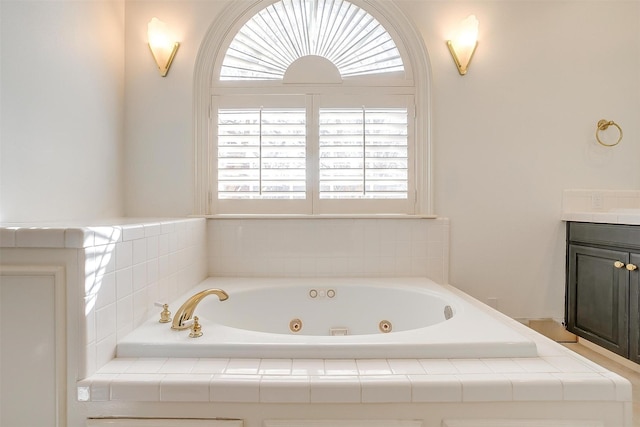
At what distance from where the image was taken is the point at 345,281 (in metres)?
2.06

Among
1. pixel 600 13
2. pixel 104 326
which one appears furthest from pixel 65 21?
pixel 600 13

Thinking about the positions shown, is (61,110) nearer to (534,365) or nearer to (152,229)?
(152,229)

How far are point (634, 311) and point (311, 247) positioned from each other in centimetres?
167

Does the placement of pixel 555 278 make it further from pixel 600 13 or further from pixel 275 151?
pixel 275 151

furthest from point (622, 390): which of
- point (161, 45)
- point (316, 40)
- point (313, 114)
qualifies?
point (161, 45)

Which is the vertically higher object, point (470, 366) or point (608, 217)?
point (608, 217)

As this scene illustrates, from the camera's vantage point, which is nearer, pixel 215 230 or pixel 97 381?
pixel 97 381

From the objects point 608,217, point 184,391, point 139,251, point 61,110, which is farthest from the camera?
point 608,217

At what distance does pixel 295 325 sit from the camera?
1.94m

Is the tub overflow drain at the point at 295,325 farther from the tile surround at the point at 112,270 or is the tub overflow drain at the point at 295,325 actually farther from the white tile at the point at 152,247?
the white tile at the point at 152,247

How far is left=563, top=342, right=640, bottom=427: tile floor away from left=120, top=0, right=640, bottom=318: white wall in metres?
0.22

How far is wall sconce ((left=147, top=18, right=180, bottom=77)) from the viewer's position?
2.12 meters

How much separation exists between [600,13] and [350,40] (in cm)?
153

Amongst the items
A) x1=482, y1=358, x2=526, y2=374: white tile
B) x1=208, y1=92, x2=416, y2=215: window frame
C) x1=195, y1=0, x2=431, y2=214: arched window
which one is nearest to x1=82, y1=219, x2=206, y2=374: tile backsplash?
x1=208, y1=92, x2=416, y2=215: window frame
